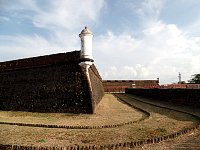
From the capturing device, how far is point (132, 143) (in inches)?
318

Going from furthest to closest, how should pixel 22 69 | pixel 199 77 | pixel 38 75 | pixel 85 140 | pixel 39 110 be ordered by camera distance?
pixel 199 77 < pixel 22 69 < pixel 38 75 < pixel 39 110 < pixel 85 140

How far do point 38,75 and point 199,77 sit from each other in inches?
2060

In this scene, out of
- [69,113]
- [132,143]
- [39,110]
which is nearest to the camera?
[132,143]

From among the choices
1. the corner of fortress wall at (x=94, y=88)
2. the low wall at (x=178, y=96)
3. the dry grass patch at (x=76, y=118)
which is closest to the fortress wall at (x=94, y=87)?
the corner of fortress wall at (x=94, y=88)

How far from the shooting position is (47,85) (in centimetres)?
1775

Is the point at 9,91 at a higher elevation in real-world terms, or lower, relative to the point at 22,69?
lower

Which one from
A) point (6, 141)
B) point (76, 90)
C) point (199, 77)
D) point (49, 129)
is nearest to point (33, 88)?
point (76, 90)

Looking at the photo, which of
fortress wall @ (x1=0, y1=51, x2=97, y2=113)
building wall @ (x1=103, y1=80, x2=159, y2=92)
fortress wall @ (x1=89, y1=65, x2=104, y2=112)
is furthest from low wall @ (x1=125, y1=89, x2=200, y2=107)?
building wall @ (x1=103, y1=80, x2=159, y2=92)

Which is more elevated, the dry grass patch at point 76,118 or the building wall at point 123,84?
the building wall at point 123,84

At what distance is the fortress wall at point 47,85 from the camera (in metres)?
16.2

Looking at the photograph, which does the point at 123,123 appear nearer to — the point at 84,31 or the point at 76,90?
the point at 76,90

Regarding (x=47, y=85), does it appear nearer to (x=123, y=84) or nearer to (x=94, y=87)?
(x=94, y=87)

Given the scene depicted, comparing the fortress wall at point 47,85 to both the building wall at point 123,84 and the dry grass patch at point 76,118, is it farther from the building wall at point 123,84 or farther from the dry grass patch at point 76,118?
the building wall at point 123,84

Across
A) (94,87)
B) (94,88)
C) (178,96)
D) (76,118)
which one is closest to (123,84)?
(178,96)
